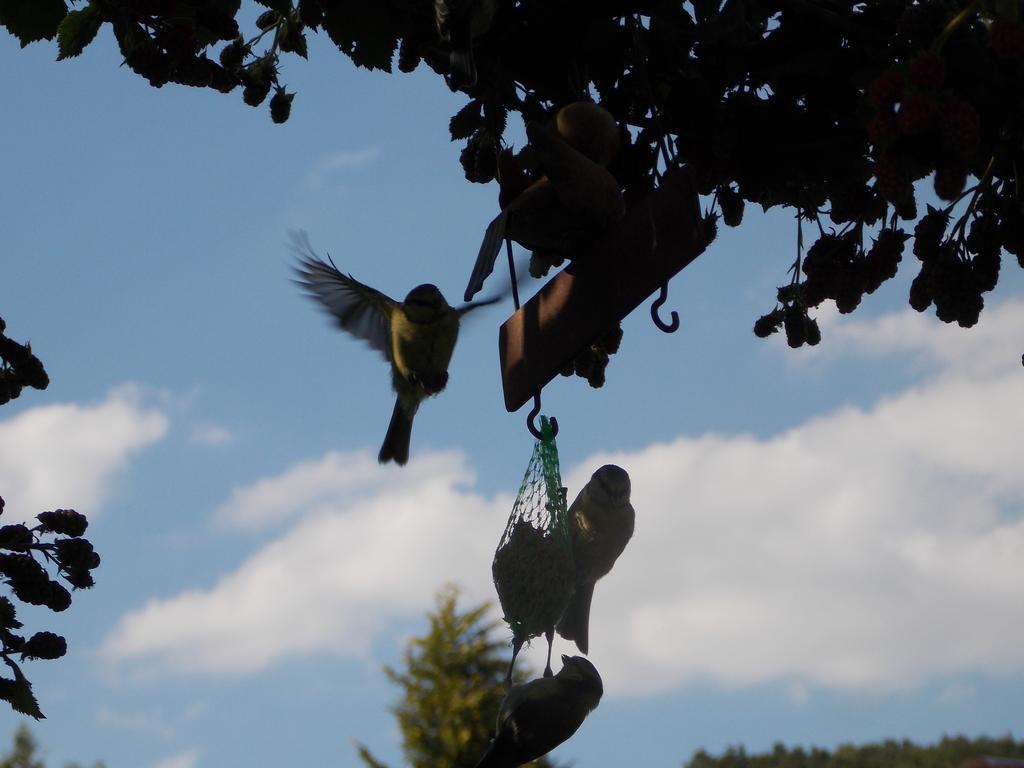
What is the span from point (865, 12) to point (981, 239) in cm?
48

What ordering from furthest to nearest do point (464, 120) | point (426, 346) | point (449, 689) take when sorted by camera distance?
point (449, 689) → point (426, 346) → point (464, 120)

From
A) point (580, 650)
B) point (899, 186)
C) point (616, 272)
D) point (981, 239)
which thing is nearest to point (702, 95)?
point (616, 272)

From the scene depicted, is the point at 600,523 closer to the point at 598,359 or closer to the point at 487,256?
the point at 598,359

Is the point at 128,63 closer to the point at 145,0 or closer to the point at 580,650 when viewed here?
the point at 145,0

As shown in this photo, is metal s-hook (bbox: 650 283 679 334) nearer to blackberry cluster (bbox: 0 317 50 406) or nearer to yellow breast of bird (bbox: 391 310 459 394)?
blackberry cluster (bbox: 0 317 50 406)

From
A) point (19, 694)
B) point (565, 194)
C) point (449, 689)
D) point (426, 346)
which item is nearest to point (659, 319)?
point (565, 194)

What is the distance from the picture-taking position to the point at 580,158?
2252 mm

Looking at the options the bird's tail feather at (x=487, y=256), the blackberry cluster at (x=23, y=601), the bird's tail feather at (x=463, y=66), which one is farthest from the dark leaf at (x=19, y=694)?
the bird's tail feather at (x=463, y=66)

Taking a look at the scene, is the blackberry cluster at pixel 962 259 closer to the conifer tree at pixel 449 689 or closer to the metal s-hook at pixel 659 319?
the metal s-hook at pixel 659 319

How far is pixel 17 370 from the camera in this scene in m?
2.25

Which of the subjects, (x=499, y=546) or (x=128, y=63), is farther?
(x=499, y=546)

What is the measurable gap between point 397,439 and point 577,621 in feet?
5.97

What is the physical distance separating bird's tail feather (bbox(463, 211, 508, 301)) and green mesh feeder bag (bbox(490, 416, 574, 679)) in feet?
1.79

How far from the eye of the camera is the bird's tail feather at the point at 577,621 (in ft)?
10.7
